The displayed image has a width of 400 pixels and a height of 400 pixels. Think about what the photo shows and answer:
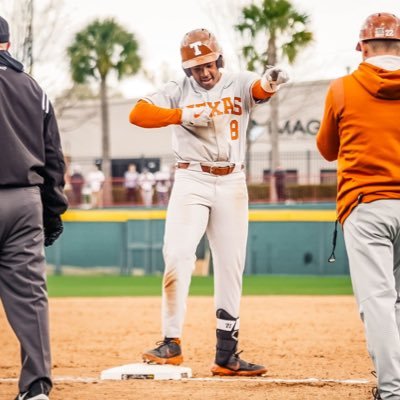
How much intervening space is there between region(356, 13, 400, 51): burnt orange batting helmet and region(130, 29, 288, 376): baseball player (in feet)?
4.87

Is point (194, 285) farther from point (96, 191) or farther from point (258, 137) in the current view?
point (258, 137)

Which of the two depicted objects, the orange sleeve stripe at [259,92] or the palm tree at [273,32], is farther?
the palm tree at [273,32]

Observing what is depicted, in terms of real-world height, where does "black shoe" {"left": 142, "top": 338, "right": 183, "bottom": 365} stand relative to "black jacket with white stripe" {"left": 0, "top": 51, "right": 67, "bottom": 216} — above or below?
below

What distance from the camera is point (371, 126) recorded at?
5812mm

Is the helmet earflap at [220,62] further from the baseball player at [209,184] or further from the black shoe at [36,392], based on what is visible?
the black shoe at [36,392]

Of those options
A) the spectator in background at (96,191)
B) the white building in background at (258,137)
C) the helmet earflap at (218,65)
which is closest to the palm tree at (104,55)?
the white building in background at (258,137)

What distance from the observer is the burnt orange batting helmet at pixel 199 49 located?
7.35 meters

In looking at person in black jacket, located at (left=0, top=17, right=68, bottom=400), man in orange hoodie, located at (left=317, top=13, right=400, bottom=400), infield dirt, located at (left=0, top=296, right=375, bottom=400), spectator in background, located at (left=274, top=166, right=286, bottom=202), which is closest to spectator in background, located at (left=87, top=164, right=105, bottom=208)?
spectator in background, located at (left=274, top=166, right=286, bottom=202)

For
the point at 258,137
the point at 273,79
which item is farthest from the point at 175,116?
the point at 258,137

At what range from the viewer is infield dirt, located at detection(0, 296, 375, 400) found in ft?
21.9

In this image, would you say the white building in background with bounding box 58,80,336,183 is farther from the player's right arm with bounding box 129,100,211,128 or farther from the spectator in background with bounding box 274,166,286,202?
the player's right arm with bounding box 129,100,211,128

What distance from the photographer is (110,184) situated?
30797mm

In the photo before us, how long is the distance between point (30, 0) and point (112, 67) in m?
23.1

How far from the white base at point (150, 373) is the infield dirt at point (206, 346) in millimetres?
137
